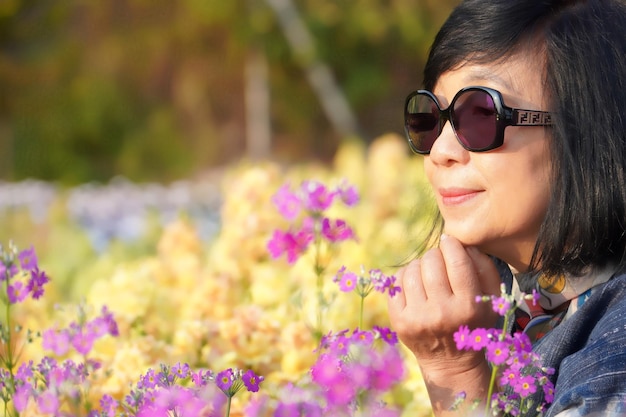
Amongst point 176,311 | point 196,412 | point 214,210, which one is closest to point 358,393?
point 196,412

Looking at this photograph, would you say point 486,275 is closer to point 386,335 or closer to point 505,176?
point 505,176

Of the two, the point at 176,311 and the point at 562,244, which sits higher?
the point at 562,244

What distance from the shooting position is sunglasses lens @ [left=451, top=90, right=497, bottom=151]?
1.45 m

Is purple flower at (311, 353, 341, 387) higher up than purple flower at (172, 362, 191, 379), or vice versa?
purple flower at (311, 353, 341, 387)

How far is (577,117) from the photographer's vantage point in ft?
4.81

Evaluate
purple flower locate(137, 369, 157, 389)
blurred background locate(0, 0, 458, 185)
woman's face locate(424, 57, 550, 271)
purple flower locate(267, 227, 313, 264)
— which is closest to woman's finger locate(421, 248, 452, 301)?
woman's face locate(424, 57, 550, 271)

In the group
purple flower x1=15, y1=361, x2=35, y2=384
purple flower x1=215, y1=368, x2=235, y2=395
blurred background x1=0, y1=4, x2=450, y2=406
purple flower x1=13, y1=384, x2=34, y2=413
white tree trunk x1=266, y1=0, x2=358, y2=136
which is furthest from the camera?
white tree trunk x1=266, y1=0, x2=358, y2=136

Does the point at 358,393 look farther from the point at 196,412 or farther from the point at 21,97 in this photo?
the point at 21,97

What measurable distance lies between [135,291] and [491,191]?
113cm

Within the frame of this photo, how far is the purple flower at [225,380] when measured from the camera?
113 centimetres

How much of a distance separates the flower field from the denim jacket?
0.82 ft

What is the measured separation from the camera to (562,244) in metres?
1.46

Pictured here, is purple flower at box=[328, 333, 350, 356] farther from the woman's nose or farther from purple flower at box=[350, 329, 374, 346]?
the woman's nose

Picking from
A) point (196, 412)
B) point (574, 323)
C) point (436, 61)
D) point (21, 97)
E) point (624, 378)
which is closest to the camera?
point (196, 412)
